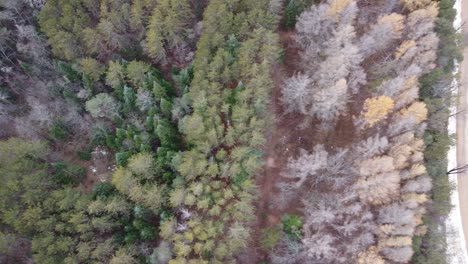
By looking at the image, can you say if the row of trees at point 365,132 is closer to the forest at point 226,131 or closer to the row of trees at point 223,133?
the forest at point 226,131

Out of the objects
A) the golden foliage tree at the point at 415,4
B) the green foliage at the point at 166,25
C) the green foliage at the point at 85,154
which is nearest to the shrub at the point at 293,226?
the green foliage at the point at 166,25

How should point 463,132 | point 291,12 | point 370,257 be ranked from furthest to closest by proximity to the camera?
1. point 463,132
2. point 291,12
3. point 370,257

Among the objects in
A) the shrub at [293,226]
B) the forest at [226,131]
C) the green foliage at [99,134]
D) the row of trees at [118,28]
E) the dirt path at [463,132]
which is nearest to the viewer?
the forest at [226,131]

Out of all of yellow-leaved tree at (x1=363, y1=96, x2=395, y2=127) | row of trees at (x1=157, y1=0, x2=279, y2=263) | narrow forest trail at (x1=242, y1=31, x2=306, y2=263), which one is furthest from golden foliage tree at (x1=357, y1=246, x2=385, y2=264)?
yellow-leaved tree at (x1=363, y1=96, x2=395, y2=127)

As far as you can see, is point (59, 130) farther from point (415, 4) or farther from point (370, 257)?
point (415, 4)

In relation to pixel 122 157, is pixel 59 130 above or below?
above

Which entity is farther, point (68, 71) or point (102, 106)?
point (68, 71)

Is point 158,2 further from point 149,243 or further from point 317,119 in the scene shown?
point 149,243

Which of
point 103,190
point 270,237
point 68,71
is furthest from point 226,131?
point 68,71
